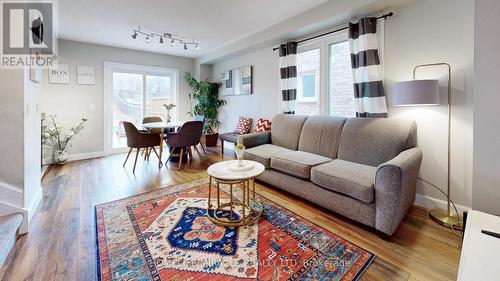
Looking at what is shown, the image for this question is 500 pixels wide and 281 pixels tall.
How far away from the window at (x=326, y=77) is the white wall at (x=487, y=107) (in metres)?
1.76

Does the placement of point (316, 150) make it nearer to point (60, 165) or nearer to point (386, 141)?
point (386, 141)

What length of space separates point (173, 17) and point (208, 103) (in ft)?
8.19

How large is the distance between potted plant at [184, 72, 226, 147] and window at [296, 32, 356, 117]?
2589mm

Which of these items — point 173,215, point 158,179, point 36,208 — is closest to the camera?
point 173,215

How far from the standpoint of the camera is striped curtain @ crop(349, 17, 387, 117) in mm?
2611

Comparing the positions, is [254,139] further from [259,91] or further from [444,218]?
[444,218]

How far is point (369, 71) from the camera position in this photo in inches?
104

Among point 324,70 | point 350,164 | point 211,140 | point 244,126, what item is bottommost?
point 350,164

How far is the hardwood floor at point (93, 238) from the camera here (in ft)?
Result: 4.73

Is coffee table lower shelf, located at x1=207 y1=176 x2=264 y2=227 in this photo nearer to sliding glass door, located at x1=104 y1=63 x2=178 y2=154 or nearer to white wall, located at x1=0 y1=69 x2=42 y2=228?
white wall, located at x1=0 y1=69 x2=42 y2=228

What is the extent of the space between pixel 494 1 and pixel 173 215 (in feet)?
9.32

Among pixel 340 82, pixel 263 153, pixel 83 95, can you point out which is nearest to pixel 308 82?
pixel 340 82

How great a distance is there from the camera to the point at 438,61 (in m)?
2.23

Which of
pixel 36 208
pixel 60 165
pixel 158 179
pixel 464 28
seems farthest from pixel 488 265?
pixel 60 165
